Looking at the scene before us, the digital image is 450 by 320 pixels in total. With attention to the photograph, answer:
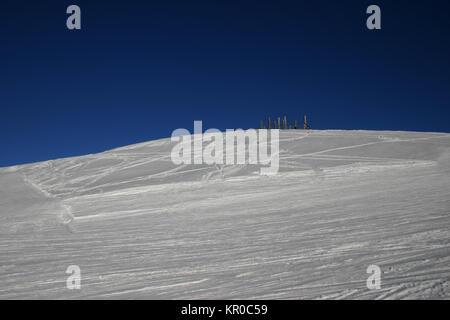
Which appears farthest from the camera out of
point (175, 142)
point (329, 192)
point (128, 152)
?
point (175, 142)

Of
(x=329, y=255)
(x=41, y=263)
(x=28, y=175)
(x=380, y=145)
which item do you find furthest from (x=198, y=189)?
(x=28, y=175)

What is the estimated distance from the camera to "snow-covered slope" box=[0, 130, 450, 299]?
9.57 feet

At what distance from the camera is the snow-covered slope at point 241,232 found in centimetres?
292

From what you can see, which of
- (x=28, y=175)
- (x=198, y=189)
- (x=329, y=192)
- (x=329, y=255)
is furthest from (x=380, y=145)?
(x=28, y=175)

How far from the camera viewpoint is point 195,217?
639 cm

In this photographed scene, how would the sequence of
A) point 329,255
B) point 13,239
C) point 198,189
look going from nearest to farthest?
point 329,255 → point 13,239 → point 198,189

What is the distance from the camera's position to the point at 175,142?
18.7 meters

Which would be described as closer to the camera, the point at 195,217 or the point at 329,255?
the point at 329,255

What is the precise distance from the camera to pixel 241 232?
16.0 feet
